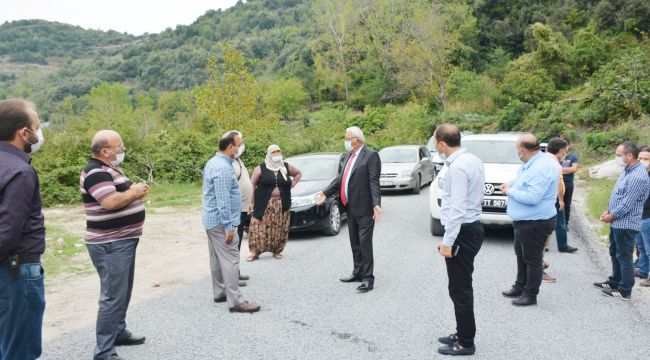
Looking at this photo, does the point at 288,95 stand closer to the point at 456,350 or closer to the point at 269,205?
the point at 269,205

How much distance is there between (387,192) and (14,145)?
45.2 ft

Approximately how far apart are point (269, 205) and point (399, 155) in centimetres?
955

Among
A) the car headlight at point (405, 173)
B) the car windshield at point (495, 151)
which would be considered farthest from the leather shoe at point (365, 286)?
the car headlight at point (405, 173)

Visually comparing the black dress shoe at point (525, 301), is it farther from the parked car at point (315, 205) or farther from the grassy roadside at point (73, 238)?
the grassy roadside at point (73, 238)

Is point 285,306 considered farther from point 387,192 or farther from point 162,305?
point 387,192

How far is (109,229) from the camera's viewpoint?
14.0ft

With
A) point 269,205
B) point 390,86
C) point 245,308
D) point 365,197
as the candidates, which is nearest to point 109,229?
point 245,308

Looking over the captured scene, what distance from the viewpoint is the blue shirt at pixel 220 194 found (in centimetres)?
543

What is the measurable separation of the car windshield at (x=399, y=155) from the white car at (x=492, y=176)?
5.31 meters

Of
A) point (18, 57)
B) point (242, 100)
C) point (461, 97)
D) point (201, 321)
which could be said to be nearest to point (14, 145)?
point (201, 321)

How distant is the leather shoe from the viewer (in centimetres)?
625

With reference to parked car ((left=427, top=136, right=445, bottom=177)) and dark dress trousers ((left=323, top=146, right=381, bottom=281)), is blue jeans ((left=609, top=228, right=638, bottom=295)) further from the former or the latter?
dark dress trousers ((left=323, top=146, right=381, bottom=281))

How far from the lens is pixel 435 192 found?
9.19 metres

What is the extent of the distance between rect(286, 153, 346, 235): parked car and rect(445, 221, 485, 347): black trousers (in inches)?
212
